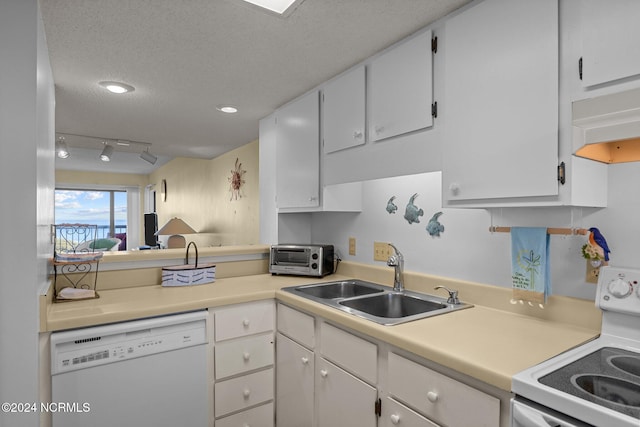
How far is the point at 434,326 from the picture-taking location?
1377 mm

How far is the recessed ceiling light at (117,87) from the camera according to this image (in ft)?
7.45

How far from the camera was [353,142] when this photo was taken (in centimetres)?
198

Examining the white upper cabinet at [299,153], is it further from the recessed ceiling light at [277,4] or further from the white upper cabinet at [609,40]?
the white upper cabinet at [609,40]

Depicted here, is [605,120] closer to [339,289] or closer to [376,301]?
[376,301]

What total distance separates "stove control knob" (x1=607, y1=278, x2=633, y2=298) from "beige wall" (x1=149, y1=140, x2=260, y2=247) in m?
3.13

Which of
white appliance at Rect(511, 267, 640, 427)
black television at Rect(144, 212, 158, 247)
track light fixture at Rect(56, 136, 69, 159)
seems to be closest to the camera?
white appliance at Rect(511, 267, 640, 427)

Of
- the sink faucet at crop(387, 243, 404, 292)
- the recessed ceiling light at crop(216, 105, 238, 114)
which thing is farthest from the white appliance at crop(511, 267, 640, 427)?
the recessed ceiling light at crop(216, 105, 238, 114)

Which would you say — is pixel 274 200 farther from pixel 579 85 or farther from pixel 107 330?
pixel 579 85

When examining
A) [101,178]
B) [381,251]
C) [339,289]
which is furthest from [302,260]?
[101,178]

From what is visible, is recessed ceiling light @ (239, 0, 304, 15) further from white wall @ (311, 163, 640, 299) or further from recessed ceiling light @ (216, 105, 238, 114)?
recessed ceiling light @ (216, 105, 238, 114)

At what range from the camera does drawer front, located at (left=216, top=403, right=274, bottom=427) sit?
190 centimetres

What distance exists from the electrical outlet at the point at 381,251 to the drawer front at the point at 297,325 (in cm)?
67

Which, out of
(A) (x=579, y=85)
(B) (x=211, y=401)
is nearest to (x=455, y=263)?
(A) (x=579, y=85)

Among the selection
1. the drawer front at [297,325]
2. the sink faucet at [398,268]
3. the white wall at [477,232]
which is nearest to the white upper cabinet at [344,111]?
the white wall at [477,232]
